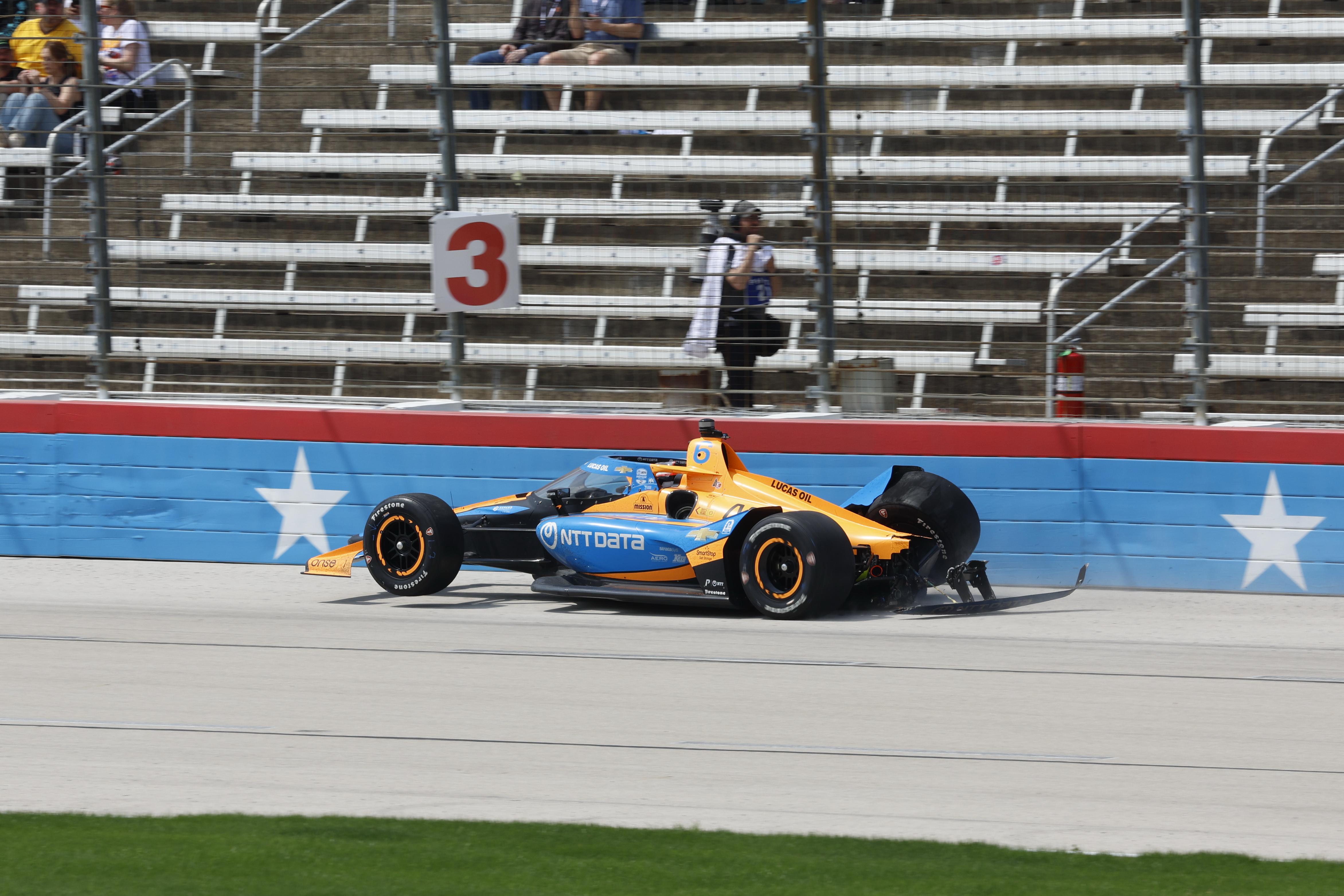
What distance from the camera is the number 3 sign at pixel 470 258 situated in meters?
11.3

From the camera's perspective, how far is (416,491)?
11148mm

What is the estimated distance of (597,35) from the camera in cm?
1347

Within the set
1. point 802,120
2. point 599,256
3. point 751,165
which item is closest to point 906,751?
point 599,256

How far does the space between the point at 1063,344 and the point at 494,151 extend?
15.3 feet

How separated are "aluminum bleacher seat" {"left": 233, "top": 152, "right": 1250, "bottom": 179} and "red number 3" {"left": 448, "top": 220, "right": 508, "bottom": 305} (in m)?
0.58

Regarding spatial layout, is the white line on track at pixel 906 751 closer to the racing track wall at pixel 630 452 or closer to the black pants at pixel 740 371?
the racing track wall at pixel 630 452

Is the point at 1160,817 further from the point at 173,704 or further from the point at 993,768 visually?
the point at 173,704

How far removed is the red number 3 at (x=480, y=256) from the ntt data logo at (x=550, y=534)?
7.12ft

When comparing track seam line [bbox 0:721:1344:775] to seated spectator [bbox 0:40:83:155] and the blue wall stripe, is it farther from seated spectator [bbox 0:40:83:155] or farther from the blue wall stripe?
seated spectator [bbox 0:40:83:155]

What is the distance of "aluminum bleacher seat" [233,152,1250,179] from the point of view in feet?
37.7

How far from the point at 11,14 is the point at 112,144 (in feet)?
9.76

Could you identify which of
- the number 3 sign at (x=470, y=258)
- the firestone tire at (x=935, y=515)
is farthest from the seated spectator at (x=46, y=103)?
the firestone tire at (x=935, y=515)

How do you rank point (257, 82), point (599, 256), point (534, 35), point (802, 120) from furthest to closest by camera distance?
point (534, 35) → point (802, 120) → point (257, 82) → point (599, 256)

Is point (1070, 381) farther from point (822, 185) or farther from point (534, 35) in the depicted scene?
point (534, 35)
